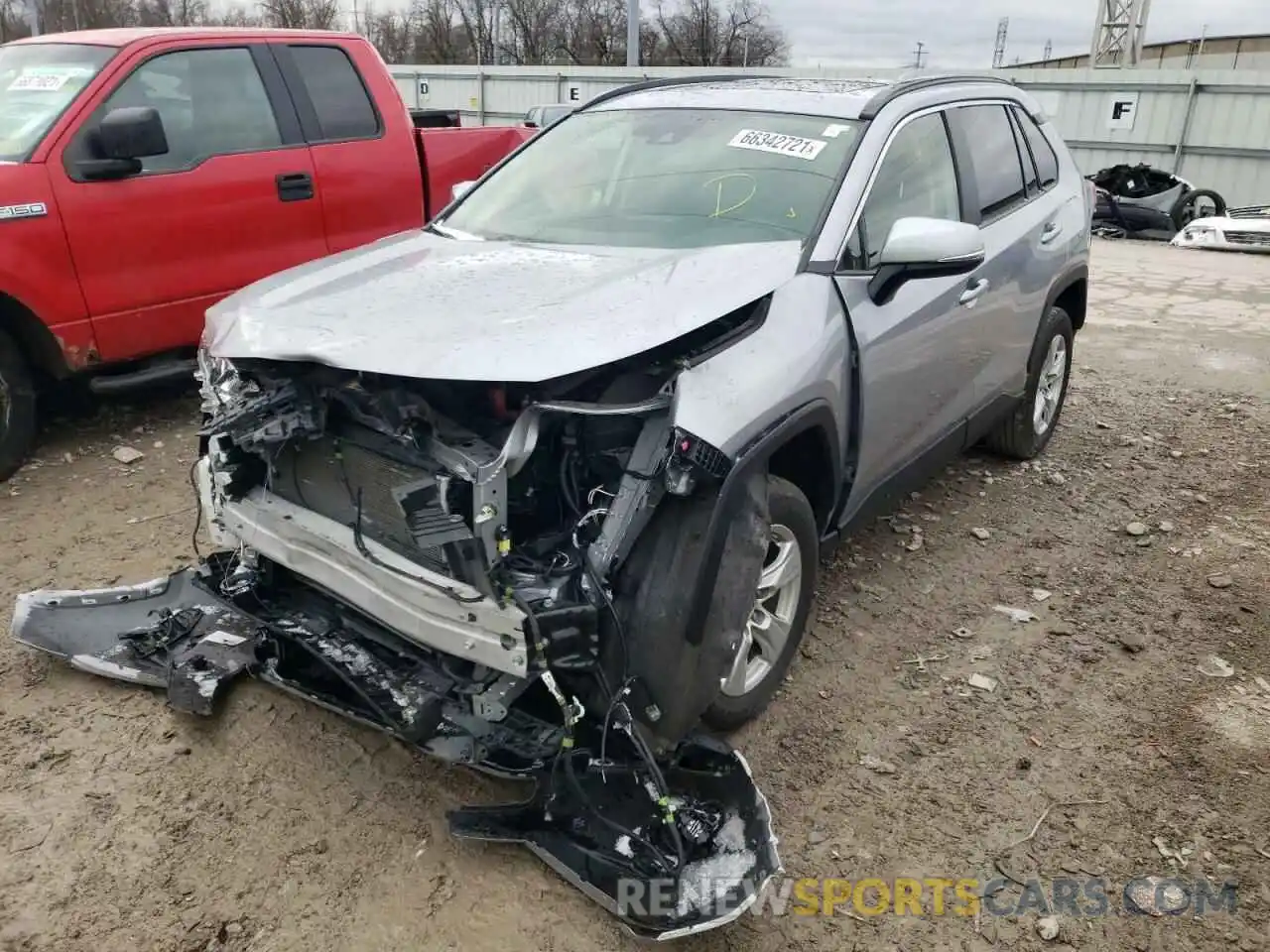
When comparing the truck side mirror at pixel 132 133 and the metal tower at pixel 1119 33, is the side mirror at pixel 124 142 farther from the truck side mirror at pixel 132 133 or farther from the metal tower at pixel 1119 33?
the metal tower at pixel 1119 33

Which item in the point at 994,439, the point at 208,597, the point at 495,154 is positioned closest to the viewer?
the point at 208,597

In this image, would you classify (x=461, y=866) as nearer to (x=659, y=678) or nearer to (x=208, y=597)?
(x=659, y=678)

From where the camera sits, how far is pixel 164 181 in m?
4.89

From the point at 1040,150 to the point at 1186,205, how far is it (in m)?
13.9

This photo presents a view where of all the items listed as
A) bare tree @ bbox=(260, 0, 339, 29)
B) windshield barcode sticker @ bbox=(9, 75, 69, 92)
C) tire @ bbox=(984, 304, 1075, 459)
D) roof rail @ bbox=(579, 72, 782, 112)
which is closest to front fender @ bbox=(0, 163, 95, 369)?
windshield barcode sticker @ bbox=(9, 75, 69, 92)

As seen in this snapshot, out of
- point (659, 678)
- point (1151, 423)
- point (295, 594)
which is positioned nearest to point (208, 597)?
point (295, 594)

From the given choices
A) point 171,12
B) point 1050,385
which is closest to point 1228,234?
point 1050,385

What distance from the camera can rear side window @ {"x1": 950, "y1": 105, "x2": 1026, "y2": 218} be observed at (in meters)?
4.12

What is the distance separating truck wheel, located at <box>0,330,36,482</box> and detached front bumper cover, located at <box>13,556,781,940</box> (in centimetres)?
212

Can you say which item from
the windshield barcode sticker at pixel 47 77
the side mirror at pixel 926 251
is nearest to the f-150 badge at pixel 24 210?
the windshield barcode sticker at pixel 47 77

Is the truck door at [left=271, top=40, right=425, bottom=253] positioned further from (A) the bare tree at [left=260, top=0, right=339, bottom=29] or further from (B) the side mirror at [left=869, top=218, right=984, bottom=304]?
(A) the bare tree at [left=260, top=0, right=339, bottom=29]

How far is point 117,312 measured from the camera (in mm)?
4832

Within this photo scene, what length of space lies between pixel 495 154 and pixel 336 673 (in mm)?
4756

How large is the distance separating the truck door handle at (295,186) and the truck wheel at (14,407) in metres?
1.56
